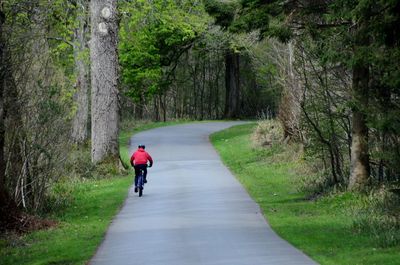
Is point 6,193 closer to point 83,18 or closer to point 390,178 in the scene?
point 390,178

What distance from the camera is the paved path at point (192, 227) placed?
12.6 m

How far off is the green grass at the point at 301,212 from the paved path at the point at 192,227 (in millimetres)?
411

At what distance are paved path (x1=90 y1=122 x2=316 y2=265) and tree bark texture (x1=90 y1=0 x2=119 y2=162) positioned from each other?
226cm

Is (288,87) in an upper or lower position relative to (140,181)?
upper

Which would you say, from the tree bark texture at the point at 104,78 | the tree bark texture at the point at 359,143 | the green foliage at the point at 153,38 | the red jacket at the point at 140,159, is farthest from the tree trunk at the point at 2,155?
the green foliage at the point at 153,38

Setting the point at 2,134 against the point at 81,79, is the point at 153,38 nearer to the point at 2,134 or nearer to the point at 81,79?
the point at 81,79

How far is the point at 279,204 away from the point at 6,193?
7179mm

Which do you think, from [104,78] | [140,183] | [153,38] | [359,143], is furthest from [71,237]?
[153,38]

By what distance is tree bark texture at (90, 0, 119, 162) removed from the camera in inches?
1144

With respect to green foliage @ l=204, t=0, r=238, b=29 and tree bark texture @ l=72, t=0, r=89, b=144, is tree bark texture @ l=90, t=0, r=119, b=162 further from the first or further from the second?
green foliage @ l=204, t=0, r=238, b=29

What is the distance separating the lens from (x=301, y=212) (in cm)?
1845

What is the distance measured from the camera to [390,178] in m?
19.0

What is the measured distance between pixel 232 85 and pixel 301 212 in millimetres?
43988

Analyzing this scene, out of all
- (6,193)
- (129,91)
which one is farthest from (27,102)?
(129,91)
